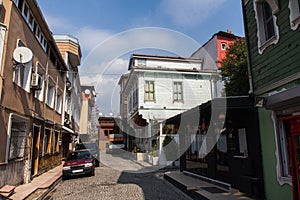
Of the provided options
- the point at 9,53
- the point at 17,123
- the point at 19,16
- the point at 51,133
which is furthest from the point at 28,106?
the point at 51,133

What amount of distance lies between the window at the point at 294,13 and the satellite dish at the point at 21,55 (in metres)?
7.98

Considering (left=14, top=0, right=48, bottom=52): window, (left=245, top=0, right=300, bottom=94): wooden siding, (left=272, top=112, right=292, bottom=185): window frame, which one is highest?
(left=14, top=0, right=48, bottom=52): window

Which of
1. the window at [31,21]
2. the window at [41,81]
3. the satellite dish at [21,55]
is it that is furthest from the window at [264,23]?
the window at [41,81]

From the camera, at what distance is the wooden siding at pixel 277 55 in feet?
16.3

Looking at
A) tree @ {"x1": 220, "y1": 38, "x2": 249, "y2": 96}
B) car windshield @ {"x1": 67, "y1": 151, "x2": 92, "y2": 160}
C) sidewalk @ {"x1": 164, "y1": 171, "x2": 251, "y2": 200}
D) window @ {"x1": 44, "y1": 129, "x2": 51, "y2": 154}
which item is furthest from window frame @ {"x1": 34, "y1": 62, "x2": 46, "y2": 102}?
tree @ {"x1": 220, "y1": 38, "x2": 249, "y2": 96}

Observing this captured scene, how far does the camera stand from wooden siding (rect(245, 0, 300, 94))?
497 centimetres

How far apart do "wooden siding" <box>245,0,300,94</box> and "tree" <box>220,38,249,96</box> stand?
797 centimetres

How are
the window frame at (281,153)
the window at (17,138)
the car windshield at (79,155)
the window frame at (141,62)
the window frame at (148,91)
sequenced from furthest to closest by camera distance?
1. the window frame at (141,62)
2. the window frame at (148,91)
3. the car windshield at (79,155)
4. the window at (17,138)
5. the window frame at (281,153)

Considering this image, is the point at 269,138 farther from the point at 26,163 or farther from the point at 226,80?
the point at 226,80

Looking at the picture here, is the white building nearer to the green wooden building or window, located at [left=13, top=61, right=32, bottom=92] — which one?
window, located at [left=13, top=61, right=32, bottom=92]

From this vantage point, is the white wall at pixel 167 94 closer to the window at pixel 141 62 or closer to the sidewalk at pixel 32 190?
the window at pixel 141 62

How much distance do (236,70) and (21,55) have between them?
1228 cm

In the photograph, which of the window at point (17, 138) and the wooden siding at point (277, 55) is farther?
the window at point (17, 138)

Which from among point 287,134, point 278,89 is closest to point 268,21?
point 278,89
